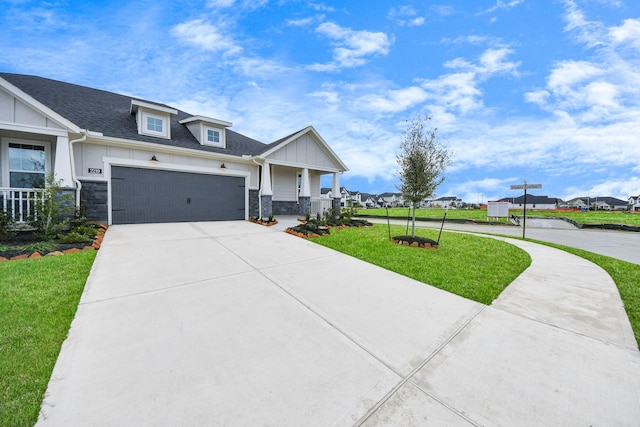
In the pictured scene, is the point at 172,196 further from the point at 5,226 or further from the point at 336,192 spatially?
the point at 336,192

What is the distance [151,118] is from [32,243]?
669cm

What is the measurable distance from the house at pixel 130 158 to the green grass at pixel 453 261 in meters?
6.11

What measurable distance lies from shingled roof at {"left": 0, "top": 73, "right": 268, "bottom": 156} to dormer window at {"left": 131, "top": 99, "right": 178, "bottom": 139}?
12.6 inches

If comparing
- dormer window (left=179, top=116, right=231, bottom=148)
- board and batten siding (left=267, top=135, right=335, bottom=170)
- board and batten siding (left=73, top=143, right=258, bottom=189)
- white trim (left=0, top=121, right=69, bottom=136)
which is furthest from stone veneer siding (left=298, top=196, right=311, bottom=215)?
→ white trim (left=0, top=121, right=69, bottom=136)

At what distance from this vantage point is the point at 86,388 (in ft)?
6.48

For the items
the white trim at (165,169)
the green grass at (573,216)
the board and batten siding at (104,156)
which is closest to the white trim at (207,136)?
the board and batten siding at (104,156)

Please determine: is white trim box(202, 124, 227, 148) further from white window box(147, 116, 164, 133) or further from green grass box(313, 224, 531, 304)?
green grass box(313, 224, 531, 304)

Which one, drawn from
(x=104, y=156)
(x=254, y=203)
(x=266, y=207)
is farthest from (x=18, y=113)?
(x=266, y=207)

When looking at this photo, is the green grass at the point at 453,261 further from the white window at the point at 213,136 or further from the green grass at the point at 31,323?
the white window at the point at 213,136

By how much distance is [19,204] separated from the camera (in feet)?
24.1

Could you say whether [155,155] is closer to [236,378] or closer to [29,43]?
[29,43]

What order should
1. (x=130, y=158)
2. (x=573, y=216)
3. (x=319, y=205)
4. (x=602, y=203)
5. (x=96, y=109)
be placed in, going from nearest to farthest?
(x=130, y=158), (x=96, y=109), (x=319, y=205), (x=573, y=216), (x=602, y=203)

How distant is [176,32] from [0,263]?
439 inches

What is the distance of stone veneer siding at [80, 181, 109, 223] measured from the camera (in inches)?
347
